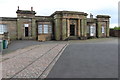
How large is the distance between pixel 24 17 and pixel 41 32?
4295 mm

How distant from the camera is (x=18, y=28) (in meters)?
28.5

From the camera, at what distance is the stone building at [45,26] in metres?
A: 28.0

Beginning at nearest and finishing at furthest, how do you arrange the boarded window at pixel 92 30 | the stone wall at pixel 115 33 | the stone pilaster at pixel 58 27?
the stone pilaster at pixel 58 27 < the boarded window at pixel 92 30 < the stone wall at pixel 115 33

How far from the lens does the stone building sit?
28.0 m

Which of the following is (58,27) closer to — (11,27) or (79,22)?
(79,22)

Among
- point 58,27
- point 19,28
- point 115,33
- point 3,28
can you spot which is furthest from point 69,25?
point 115,33

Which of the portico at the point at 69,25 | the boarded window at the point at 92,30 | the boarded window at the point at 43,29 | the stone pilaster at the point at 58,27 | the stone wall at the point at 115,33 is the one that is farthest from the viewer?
the stone wall at the point at 115,33

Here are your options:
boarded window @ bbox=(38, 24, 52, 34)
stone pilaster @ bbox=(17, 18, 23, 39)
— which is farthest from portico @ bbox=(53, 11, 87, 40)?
stone pilaster @ bbox=(17, 18, 23, 39)

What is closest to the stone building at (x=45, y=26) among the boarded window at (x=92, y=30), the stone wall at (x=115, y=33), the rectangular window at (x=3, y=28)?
the rectangular window at (x=3, y=28)

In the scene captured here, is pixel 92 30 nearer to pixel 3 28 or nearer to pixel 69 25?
pixel 69 25

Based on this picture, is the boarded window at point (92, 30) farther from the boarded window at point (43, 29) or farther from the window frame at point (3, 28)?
the window frame at point (3, 28)

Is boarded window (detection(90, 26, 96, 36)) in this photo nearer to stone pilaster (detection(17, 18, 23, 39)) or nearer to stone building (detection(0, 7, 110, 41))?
stone building (detection(0, 7, 110, 41))

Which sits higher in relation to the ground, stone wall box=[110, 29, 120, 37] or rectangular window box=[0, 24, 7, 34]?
rectangular window box=[0, 24, 7, 34]

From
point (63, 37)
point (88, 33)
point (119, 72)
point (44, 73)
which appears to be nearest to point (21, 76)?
point (44, 73)
